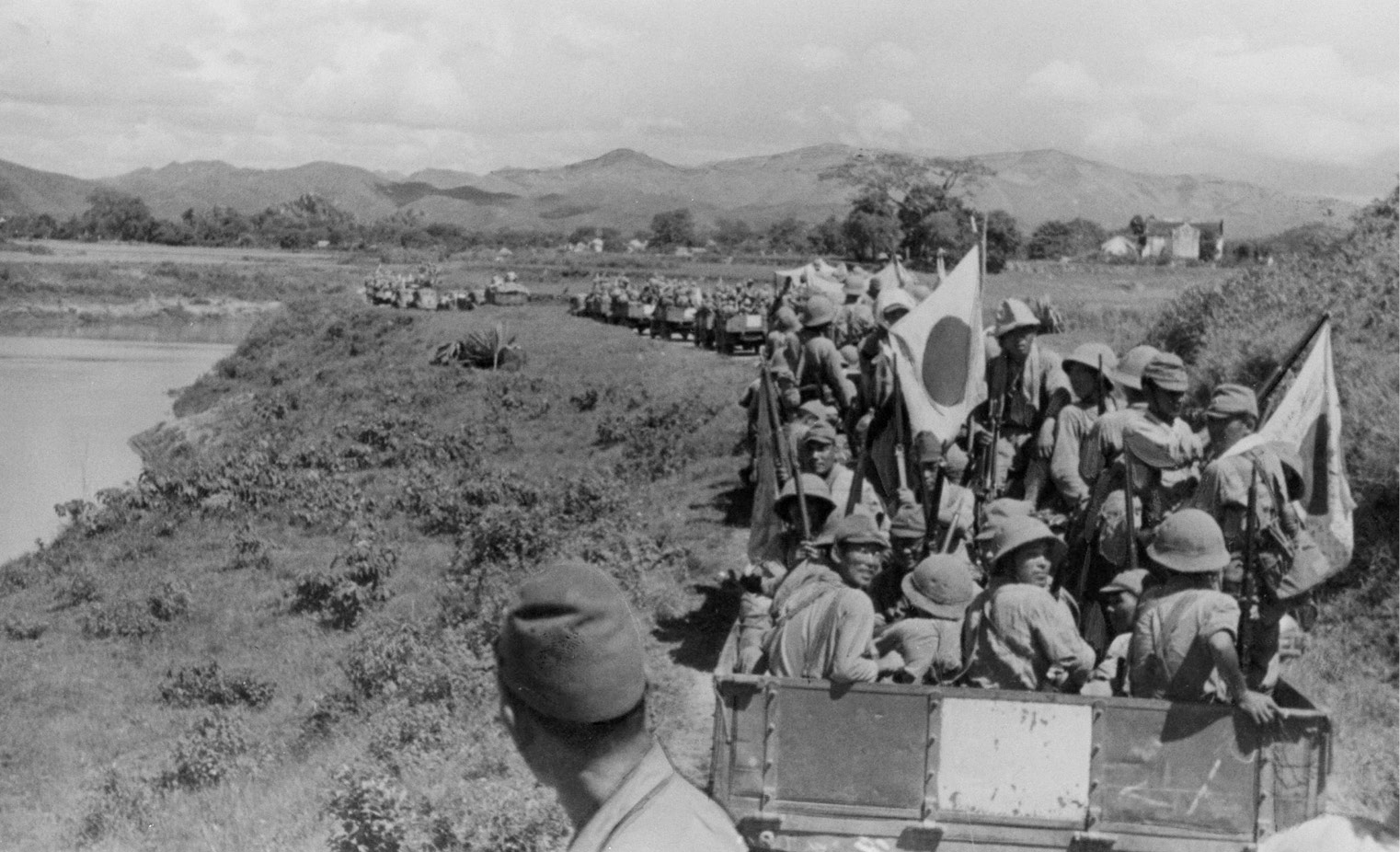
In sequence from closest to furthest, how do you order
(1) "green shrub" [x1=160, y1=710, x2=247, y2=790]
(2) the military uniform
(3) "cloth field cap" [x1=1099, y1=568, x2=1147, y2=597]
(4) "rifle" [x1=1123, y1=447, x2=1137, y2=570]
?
1. (2) the military uniform
2. (3) "cloth field cap" [x1=1099, y1=568, x2=1147, y2=597]
3. (4) "rifle" [x1=1123, y1=447, x2=1137, y2=570]
4. (1) "green shrub" [x1=160, y1=710, x2=247, y2=790]

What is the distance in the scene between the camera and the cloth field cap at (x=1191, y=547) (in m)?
6.31

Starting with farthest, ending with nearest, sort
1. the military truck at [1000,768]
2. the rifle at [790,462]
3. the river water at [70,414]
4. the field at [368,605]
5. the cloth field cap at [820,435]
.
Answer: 1. the river water at [70,414]
2. the cloth field cap at [820,435]
3. the field at [368,605]
4. the rifle at [790,462]
5. the military truck at [1000,768]

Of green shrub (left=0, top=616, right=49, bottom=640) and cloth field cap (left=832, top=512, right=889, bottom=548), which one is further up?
cloth field cap (left=832, top=512, right=889, bottom=548)

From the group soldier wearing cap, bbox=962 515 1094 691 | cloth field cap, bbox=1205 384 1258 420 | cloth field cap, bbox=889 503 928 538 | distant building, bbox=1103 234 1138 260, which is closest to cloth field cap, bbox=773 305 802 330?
cloth field cap, bbox=1205 384 1258 420

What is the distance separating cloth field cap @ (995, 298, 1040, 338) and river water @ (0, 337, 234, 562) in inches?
665

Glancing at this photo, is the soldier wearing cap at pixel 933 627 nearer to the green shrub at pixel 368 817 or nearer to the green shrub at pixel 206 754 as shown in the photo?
the green shrub at pixel 368 817

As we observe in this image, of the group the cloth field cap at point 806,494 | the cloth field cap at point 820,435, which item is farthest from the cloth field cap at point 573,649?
the cloth field cap at point 820,435

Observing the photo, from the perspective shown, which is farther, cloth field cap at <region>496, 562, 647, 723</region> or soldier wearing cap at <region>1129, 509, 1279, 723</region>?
soldier wearing cap at <region>1129, 509, 1279, 723</region>

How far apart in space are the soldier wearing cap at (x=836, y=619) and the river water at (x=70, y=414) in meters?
18.3

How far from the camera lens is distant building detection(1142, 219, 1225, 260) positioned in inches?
3637

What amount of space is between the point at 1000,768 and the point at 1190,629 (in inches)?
38.4

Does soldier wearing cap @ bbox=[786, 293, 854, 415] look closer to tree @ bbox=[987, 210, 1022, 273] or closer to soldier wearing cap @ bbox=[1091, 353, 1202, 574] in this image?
soldier wearing cap @ bbox=[1091, 353, 1202, 574]

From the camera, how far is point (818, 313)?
13.1 m

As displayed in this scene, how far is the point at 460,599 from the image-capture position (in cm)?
1475
